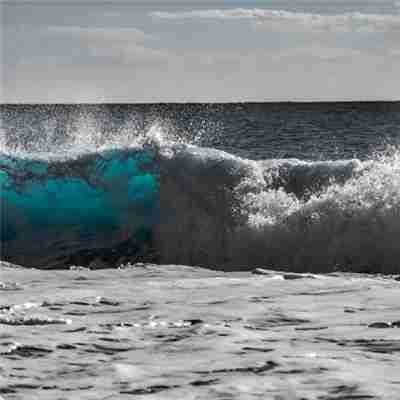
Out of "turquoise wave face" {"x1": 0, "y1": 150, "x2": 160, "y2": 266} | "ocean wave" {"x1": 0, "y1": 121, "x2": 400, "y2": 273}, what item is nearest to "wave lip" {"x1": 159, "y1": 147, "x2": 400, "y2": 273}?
"ocean wave" {"x1": 0, "y1": 121, "x2": 400, "y2": 273}

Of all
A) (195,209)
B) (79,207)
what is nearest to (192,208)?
(195,209)

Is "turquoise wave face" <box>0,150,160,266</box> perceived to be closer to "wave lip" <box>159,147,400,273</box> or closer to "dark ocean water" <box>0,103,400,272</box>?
"dark ocean water" <box>0,103,400,272</box>

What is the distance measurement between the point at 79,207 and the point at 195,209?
207 cm

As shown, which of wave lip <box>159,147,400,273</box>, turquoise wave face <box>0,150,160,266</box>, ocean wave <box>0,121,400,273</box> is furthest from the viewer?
turquoise wave face <box>0,150,160,266</box>

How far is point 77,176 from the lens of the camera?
511 inches

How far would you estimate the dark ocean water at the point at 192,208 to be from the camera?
9391 mm

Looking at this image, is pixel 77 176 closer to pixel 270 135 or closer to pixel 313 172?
pixel 313 172

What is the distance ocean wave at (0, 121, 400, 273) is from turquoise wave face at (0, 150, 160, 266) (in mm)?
17

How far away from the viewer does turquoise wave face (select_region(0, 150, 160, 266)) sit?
11047 mm

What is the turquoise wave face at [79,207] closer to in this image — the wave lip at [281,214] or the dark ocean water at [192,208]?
the dark ocean water at [192,208]

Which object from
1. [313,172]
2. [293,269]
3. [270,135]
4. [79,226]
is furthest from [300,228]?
[270,135]

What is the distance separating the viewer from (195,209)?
11.0 metres

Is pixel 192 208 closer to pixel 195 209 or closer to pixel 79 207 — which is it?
pixel 195 209

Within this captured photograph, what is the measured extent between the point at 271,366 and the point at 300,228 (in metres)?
5.36
